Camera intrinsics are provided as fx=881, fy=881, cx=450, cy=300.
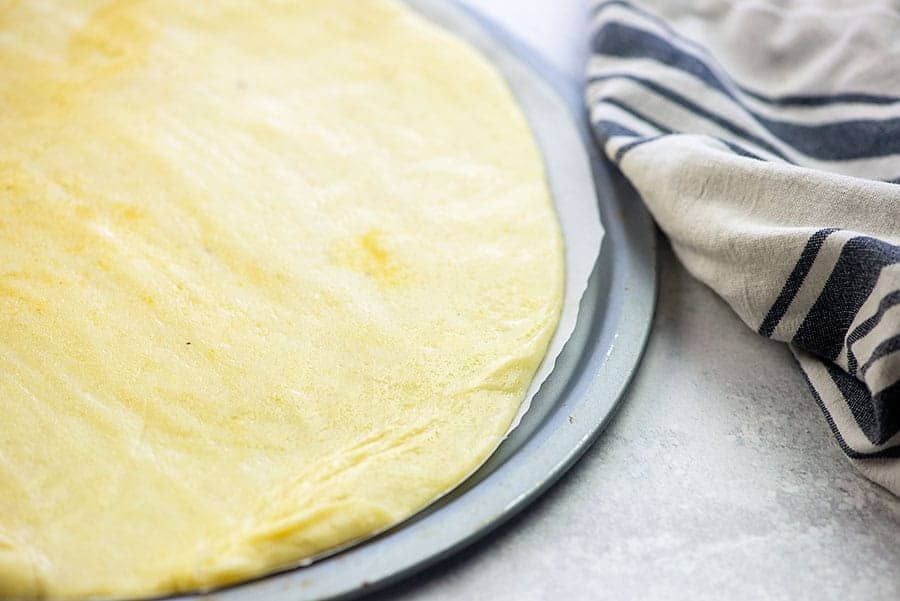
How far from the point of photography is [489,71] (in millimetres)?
1179

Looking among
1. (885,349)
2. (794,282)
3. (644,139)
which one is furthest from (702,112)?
(885,349)

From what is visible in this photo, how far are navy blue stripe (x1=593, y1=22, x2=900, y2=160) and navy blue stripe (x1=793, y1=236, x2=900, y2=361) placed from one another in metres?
0.26

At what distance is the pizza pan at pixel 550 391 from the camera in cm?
69

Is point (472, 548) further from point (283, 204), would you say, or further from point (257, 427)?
point (283, 204)

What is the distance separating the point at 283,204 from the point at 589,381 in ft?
1.24

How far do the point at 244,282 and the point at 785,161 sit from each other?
64 centimetres

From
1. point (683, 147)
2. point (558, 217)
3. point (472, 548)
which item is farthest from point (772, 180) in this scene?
point (472, 548)

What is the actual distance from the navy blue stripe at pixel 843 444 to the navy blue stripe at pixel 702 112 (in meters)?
0.30

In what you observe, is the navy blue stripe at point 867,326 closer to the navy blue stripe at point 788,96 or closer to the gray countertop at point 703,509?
the gray countertop at point 703,509

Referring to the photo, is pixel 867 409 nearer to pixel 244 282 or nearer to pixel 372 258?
pixel 372 258

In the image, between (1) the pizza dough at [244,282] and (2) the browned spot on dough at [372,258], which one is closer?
(1) the pizza dough at [244,282]

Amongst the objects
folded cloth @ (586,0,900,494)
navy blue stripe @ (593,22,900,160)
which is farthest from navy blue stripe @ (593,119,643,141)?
navy blue stripe @ (593,22,900,160)

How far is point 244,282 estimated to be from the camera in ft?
2.88

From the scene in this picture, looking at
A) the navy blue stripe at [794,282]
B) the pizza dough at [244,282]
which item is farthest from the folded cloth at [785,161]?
the pizza dough at [244,282]
